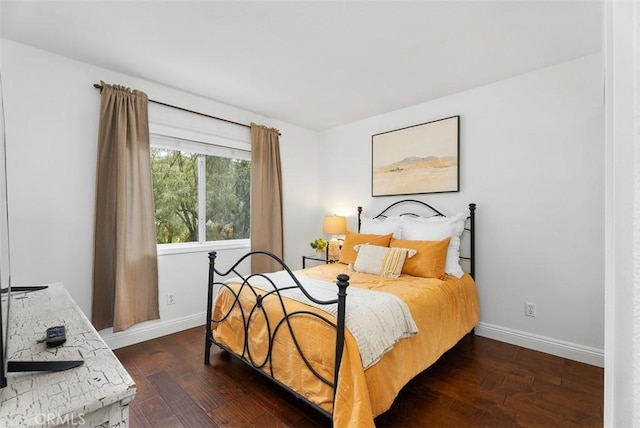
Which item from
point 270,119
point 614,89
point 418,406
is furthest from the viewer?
point 270,119

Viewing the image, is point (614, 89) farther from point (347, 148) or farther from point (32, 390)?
point (347, 148)

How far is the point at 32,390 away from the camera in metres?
0.79

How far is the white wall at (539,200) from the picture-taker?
2484 mm

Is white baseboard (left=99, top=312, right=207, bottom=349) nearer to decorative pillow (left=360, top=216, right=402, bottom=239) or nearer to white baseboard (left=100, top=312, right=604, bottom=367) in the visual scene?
white baseboard (left=100, top=312, right=604, bottom=367)

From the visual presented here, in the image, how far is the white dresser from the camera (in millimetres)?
714

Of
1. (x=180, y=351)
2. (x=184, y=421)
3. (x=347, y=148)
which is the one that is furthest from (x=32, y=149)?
(x=347, y=148)

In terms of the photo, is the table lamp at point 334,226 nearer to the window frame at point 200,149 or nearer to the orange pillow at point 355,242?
the orange pillow at point 355,242

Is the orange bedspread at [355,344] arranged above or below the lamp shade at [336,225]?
below

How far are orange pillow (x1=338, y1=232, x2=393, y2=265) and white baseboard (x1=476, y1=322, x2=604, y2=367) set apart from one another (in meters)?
1.29

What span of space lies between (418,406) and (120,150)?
313cm

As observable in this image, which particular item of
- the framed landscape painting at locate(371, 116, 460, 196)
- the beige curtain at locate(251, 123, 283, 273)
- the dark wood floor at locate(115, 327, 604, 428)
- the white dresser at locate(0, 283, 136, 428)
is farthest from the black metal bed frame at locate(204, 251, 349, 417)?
the framed landscape painting at locate(371, 116, 460, 196)

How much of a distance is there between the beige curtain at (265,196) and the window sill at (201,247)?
0.56ft

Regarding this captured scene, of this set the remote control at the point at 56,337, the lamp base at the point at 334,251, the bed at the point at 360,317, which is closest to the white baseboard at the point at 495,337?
the bed at the point at 360,317

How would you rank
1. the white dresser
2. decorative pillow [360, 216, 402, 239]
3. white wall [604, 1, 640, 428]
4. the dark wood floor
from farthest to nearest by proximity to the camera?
decorative pillow [360, 216, 402, 239]
the dark wood floor
the white dresser
white wall [604, 1, 640, 428]
